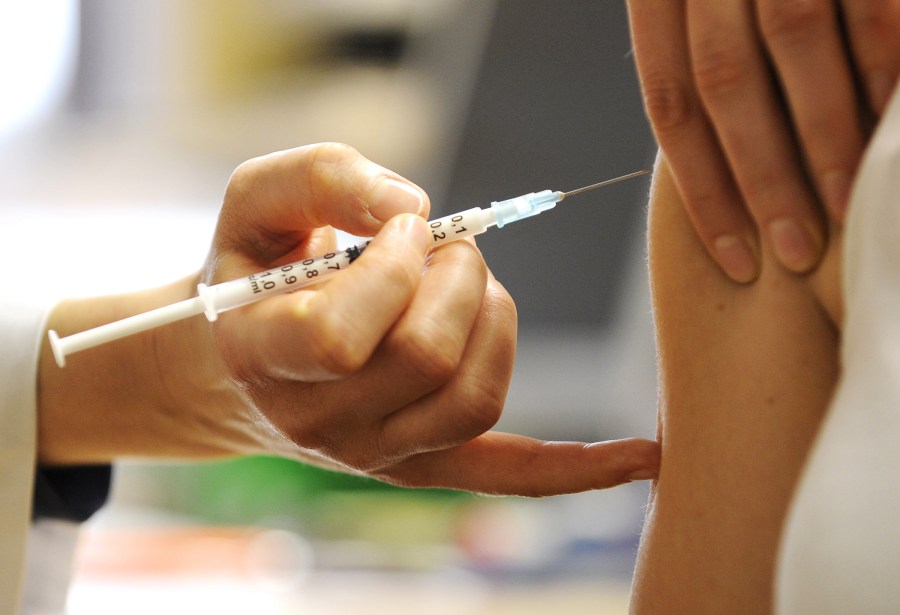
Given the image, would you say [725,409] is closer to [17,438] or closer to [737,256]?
[737,256]

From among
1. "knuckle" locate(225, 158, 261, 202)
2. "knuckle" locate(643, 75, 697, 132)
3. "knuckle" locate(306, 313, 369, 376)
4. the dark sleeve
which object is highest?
"knuckle" locate(225, 158, 261, 202)

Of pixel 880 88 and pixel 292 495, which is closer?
pixel 880 88

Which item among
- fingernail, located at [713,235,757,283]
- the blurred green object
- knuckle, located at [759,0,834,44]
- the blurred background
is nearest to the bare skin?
fingernail, located at [713,235,757,283]

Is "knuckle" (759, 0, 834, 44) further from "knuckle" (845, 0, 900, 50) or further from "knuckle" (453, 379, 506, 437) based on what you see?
"knuckle" (453, 379, 506, 437)

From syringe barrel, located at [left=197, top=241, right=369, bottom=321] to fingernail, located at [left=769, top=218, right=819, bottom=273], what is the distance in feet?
1.10

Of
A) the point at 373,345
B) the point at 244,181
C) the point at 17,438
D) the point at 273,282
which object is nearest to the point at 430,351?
the point at 373,345

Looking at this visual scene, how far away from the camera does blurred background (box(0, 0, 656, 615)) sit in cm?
192

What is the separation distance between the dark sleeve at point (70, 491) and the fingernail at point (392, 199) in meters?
0.60

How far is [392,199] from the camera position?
68 cm

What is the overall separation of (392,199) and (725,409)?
0.98 feet

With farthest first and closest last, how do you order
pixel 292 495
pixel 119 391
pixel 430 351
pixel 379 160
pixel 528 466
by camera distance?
pixel 379 160
pixel 292 495
pixel 119 391
pixel 528 466
pixel 430 351

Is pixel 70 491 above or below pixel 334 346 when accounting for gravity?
below

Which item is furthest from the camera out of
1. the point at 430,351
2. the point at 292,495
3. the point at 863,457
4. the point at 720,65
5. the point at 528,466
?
the point at 292,495

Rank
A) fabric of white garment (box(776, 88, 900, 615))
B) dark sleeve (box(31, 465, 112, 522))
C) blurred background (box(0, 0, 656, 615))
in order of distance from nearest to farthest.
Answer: fabric of white garment (box(776, 88, 900, 615)) < dark sleeve (box(31, 465, 112, 522)) < blurred background (box(0, 0, 656, 615))
